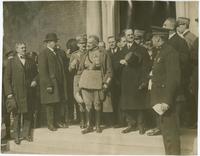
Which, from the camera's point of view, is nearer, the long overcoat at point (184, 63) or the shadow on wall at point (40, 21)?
the long overcoat at point (184, 63)

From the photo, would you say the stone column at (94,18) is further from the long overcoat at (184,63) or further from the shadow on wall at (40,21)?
the long overcoat at (184,63)

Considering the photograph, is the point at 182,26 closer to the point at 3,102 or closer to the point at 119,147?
the point at 119,147

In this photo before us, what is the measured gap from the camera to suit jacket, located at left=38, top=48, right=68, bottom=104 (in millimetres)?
2416

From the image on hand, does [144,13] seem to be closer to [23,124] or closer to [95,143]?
[95,143]

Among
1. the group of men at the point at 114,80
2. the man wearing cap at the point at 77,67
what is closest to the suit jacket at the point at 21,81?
the group of men at the point at 114,80

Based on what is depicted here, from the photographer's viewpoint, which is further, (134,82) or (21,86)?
(21,86)

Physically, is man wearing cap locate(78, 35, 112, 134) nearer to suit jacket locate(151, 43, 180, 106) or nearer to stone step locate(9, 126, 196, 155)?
stone step locate(9, 126, 196, 155)

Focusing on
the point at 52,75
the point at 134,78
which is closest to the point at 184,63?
the point at 134,78

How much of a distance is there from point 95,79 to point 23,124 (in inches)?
21.1

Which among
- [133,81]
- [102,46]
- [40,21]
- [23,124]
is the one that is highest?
[40,21]

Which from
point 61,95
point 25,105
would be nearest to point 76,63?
point 61,95

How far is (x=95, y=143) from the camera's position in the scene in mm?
2363

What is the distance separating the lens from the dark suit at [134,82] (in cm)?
233

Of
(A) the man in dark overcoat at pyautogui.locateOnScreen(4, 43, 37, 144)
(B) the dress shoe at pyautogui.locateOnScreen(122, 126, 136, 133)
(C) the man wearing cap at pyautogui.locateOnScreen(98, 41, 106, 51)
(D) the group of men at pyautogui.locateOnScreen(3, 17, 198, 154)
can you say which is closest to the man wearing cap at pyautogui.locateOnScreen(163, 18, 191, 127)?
(D) the group of men at pyautogui.locateOnScreen(3, 17, 198, 154)
